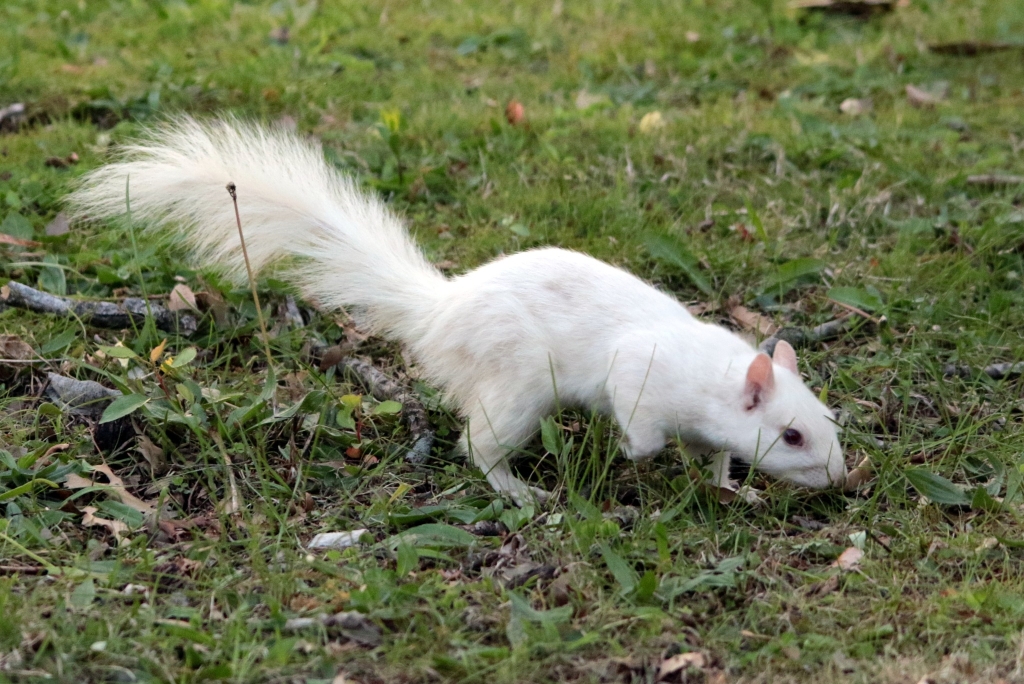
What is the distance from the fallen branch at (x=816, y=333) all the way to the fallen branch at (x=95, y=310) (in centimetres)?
195

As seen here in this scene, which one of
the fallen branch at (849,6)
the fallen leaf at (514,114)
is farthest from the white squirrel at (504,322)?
the fallen branch at (849,6)

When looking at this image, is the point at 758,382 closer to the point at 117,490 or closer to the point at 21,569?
the point at 117,490

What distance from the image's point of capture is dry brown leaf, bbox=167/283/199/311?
366 cm

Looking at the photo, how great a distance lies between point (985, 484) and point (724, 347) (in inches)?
31.5

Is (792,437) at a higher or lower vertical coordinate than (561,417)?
higher

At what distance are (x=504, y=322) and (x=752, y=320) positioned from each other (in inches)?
47.3

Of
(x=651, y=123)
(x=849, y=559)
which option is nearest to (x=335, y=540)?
(x=849, y=559)

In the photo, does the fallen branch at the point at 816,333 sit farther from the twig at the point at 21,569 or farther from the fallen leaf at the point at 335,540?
the twig at the point at 21,569

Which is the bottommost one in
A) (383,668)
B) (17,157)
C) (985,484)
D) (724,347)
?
(985,484)

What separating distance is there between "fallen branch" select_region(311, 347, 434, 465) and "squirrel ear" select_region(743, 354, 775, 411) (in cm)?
92

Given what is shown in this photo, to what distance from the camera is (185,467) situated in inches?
118

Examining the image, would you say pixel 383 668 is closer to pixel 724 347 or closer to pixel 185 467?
pixel 185 467

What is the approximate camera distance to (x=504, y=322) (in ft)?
9.93

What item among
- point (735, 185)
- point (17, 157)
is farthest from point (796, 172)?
point (17, 157)
